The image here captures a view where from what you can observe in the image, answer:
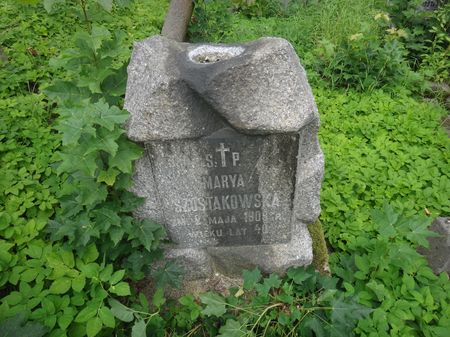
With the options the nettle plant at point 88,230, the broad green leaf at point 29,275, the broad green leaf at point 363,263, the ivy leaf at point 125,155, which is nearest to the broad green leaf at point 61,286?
the nettle plant at point 88,230

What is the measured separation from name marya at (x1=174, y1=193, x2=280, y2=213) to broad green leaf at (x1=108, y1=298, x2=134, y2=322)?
1.96ft

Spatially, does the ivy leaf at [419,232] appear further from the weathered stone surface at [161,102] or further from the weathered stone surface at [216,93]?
the weathered stone surface at [161,102]

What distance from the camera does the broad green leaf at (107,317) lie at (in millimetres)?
1694

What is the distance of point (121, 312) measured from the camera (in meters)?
1.81

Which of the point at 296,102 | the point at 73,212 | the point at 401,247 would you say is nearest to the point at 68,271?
the point at 73,212

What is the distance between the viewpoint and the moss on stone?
2.35 metres

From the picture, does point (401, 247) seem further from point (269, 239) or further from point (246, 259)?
point (246, 259)

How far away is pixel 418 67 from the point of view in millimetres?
4578

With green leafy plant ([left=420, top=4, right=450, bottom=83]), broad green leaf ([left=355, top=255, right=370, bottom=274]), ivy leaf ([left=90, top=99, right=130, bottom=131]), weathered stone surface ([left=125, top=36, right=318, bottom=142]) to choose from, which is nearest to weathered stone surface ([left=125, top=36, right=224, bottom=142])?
weathered stone surface ([left=125, top=36, right=318, bottom=142])

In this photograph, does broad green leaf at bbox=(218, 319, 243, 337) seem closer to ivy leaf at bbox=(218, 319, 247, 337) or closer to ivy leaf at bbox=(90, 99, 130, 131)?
ivy leaf at bbox=(218, 319, 247, 337)

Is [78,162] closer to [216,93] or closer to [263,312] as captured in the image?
[216,93]

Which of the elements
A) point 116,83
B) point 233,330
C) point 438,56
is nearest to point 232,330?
point 233,330

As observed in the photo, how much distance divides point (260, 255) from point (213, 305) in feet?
1.70

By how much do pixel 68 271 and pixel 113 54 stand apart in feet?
3.91
